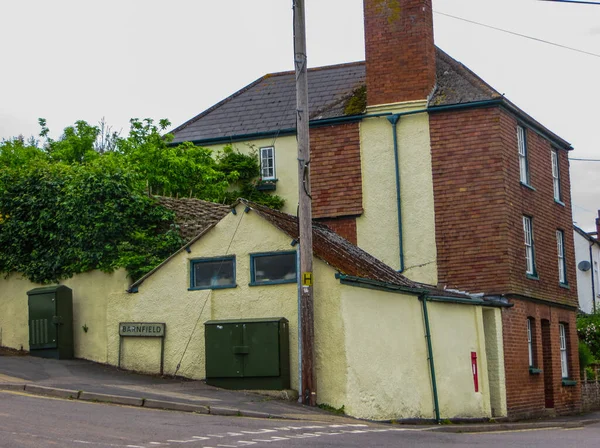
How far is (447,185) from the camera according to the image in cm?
2528

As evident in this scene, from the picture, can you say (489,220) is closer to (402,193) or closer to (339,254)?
(402,193)

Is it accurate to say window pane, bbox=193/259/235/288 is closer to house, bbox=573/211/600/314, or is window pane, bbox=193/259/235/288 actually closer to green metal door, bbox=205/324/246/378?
green metal door, bbox=205/324/246/378

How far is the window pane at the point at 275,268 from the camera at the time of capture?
19.8 m

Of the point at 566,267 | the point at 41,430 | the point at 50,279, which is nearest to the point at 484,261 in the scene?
the point at 566,267

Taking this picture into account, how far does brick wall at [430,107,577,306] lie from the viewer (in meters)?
24.7

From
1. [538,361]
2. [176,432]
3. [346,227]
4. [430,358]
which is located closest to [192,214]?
[346,227]

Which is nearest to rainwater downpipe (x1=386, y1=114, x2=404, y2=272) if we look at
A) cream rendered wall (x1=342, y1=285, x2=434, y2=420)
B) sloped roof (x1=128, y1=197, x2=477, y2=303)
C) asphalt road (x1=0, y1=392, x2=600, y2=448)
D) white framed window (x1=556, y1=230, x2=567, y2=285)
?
sloped roof (x1=128, y1=197, x2=477, y2=303)

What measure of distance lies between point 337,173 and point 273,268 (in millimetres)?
7347

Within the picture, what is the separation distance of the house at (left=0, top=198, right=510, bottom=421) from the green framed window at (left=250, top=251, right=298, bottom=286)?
0.02 metres

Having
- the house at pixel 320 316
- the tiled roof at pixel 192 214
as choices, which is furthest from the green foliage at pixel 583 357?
the tiled roof at pixel 192 214

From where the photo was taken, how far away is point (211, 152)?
104 ft

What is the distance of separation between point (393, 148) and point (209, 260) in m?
7.56

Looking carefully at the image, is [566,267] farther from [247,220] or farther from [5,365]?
[5,365]

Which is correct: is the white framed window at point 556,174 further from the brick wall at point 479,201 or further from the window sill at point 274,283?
the window sill at point 274,283
